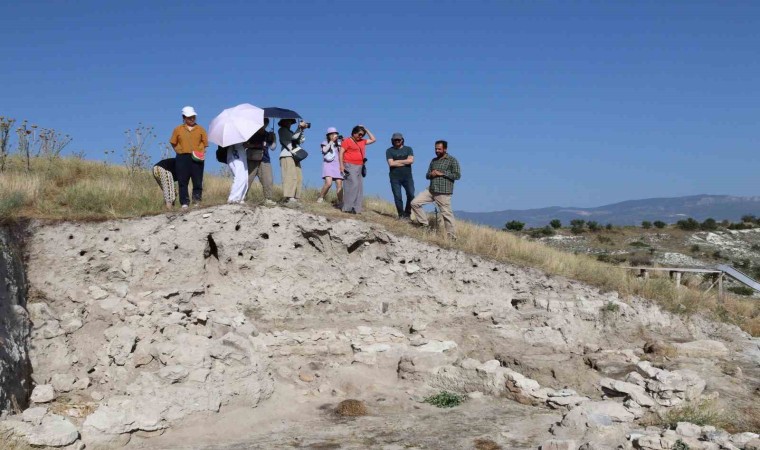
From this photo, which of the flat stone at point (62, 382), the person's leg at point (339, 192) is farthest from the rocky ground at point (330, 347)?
the person's leg at point (339, 192)

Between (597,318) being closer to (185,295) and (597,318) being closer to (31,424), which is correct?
(185,295)

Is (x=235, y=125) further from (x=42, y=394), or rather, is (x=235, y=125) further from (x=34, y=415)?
(x=34, y=415)

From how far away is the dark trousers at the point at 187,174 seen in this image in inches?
485

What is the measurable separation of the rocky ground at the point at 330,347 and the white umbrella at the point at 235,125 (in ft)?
4.39

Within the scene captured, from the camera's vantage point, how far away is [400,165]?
1418cm

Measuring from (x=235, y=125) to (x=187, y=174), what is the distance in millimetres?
1300

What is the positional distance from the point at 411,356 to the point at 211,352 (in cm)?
353

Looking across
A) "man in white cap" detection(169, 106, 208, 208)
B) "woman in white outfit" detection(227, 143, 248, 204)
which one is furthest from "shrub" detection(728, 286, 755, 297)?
"man in white cap" detection(169, 106, 208, 208)

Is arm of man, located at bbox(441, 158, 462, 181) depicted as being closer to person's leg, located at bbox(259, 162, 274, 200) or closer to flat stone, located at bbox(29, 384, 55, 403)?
person's leg, located at bbox(259, 162, 274, 200)

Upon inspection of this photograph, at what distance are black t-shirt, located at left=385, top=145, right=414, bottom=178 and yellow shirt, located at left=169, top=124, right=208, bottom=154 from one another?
4.06 metres

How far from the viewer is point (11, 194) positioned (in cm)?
1154

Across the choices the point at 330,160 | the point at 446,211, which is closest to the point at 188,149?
the point at 330,160

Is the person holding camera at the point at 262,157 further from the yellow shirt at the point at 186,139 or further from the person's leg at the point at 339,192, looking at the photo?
the person's leg at the point at 339,192

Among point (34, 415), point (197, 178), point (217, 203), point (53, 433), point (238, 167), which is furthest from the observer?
point (238, 167)
